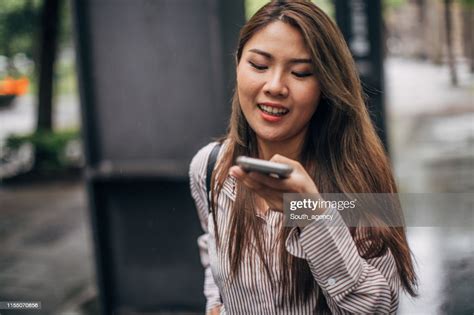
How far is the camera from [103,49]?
126 inches

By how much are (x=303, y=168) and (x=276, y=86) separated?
0.21m

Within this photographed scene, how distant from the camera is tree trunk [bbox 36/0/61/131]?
27.6 ft

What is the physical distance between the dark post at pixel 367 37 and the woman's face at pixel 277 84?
3.33 feet

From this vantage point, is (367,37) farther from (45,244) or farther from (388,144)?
(45,244)

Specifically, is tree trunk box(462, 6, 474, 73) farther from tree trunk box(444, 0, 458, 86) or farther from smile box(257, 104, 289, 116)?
smile box(257, 104, 289, 116)

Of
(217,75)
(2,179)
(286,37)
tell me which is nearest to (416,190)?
(286,37)

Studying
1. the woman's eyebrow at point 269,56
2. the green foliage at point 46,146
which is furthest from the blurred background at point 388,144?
the green foliage at point 46,146

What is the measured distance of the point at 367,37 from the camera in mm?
3061

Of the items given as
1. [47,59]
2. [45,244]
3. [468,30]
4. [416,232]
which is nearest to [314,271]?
[416,232]

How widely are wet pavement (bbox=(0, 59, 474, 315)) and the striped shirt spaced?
0.40m

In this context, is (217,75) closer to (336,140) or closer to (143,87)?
(143,87)

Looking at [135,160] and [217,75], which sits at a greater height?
[217,75]

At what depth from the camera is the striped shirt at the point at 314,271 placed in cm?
130

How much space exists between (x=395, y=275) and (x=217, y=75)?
1794 mm
